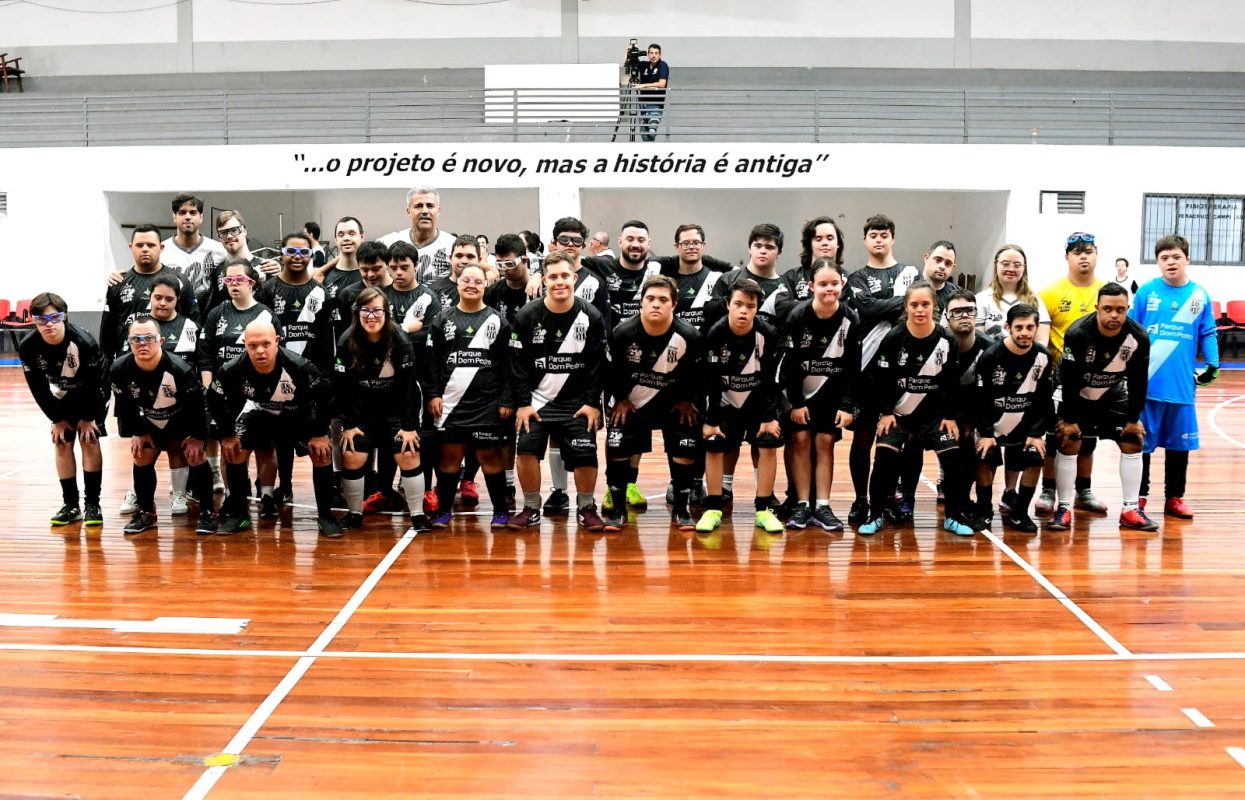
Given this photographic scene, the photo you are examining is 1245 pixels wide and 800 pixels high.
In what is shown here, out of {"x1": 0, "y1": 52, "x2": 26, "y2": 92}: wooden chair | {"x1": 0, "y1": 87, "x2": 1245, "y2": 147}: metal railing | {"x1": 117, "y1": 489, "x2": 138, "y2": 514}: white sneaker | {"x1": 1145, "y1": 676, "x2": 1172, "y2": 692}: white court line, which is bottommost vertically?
{"x1": 1145, "y1": 676, "x2": 1172, "y2": 692}: white court line

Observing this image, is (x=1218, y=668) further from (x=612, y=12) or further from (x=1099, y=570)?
(x=612, y=12)

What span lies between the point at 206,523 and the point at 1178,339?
5849mm

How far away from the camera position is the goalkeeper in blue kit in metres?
6.74

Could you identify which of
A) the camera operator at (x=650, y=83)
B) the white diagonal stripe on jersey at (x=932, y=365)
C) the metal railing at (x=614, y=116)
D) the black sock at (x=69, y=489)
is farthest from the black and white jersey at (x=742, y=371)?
the metal railing at (x=614, y=116)

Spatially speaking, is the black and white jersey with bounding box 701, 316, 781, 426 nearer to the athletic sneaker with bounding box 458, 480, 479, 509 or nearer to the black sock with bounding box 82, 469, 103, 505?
the athletic sneaker with bounding box 458, 480, 479, 509

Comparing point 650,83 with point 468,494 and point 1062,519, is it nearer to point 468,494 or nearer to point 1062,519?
point 468,494

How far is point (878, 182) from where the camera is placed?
18219 mm

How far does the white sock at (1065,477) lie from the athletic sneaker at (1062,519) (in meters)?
0.04

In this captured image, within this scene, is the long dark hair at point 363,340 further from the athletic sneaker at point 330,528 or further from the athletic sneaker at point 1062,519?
the athletic sneaker at point 1062,519

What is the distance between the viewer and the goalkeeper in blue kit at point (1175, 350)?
6742mm

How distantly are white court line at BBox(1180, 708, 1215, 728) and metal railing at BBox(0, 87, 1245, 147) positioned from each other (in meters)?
15.7

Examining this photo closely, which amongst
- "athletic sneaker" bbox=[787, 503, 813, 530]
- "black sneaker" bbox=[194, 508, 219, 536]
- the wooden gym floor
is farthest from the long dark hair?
"athletic sneaker" bbox=[787, 503, 813, 530]

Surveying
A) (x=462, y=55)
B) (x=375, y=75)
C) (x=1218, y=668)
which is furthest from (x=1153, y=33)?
(x=1218, y=668)

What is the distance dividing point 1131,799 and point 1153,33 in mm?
21417
